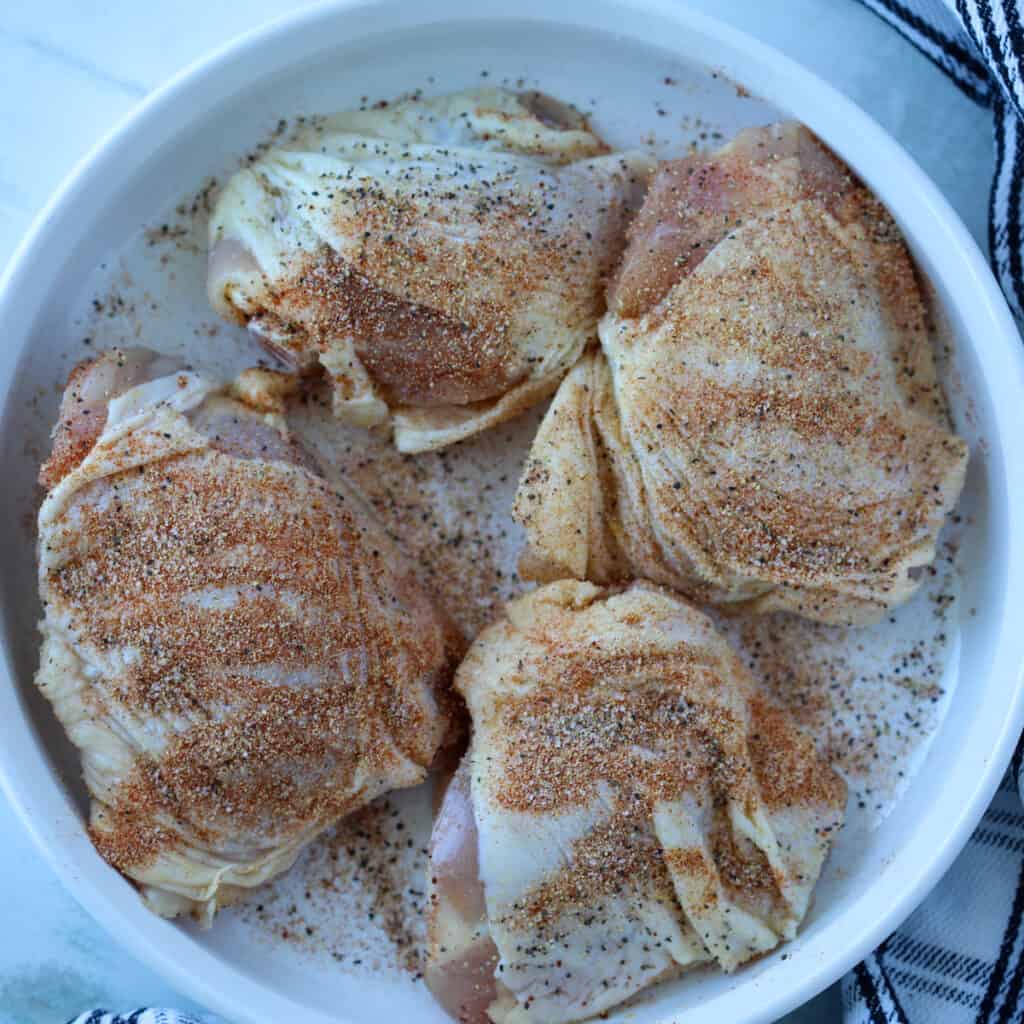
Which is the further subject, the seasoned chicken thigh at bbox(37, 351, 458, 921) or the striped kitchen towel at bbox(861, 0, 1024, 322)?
the striped kitchen towel at bbox(861, 0, 1024, 322)

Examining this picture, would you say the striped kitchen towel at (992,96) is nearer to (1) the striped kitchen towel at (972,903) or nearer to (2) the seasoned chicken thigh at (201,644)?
(1) the striped kitchen towel at (972,903)

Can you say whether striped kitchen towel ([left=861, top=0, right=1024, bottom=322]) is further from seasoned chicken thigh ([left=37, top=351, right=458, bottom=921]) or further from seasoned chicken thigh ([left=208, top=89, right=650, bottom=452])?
seasoned chicken thigh ([left=37, top=351, right=458, bottom=921])

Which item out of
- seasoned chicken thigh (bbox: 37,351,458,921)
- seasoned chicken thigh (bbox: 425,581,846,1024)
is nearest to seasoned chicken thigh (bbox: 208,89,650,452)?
seasoned chicken thigh (bbox: 37,351,458,921)

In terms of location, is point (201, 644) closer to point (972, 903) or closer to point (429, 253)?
point (429, 253)

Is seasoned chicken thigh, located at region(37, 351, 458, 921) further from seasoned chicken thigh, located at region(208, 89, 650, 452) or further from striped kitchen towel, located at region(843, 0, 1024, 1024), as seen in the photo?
striped kitchen towel, located at region(843, 0, 1024, 1024)

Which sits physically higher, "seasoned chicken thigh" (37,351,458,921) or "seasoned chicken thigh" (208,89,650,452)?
"seasoned chicken thigh" (208,89,650,452)

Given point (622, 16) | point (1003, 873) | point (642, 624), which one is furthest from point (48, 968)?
point (622, 16)
